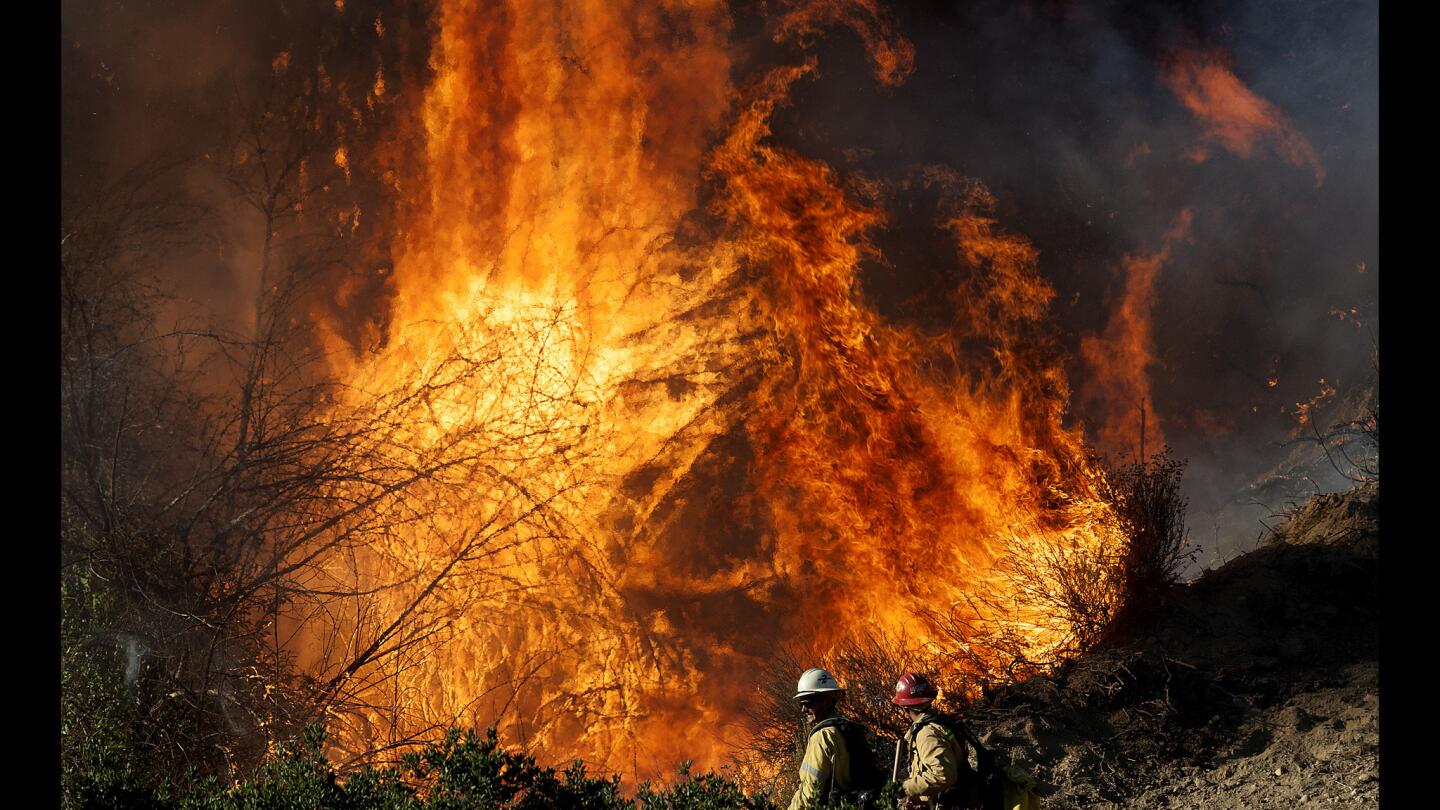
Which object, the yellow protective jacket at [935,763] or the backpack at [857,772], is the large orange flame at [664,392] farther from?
the backpack at [857,772]

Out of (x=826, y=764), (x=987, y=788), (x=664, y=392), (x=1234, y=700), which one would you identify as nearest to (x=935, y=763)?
(x=987, y=788)

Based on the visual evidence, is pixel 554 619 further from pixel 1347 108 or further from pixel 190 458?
pixel 1347 108

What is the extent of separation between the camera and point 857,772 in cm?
618

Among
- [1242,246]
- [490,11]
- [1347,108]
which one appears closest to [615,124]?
[490,11]

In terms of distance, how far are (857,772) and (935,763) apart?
0.48 metres

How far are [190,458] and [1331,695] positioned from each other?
11138 mm

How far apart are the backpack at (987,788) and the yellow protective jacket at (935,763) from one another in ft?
0.14

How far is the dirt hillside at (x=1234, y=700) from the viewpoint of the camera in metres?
9.52

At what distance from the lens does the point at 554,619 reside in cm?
1316

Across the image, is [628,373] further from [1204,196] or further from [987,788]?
[1204,196]

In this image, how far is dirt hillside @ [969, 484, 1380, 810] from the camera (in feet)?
31.2

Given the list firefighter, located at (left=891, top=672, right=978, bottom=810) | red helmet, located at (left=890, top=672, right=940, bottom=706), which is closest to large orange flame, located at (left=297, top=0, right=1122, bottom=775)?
red helmet, located at (left=890, top=672, right=940, bottom=706)

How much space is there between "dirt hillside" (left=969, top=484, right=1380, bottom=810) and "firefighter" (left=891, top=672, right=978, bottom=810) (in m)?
3.74

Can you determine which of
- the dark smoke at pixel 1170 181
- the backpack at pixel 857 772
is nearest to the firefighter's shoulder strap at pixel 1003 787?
the backpack at pixel 857 772
